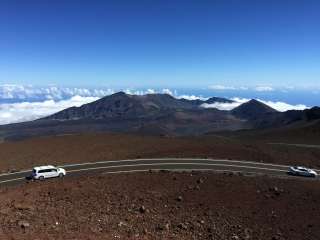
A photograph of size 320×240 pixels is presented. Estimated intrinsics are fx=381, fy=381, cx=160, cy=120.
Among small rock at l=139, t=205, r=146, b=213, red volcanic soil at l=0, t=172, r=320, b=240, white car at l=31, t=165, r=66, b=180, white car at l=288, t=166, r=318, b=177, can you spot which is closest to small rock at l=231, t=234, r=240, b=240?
red volcanic soil at l=0, t=172, r=320, b=240

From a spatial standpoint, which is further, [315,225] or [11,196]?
[11,196]

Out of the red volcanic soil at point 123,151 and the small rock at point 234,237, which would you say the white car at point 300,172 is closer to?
the red volcanic soil at point 123,151

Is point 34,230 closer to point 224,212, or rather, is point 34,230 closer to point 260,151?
point 224,212

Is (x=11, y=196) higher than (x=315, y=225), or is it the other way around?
(x=11, y=196)

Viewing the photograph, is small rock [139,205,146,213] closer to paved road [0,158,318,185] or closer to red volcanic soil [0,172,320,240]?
red volcanic soil [0,172,320,240]

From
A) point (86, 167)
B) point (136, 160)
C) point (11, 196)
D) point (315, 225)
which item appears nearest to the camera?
point (315, 225)

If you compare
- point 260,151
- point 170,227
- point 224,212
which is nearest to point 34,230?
point 170,227

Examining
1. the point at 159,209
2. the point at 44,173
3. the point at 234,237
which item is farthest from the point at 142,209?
the point at 44,173

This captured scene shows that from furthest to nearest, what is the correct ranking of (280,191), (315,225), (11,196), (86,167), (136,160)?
(136,160), (86,167), (280,191), (11,196), (315,225)
